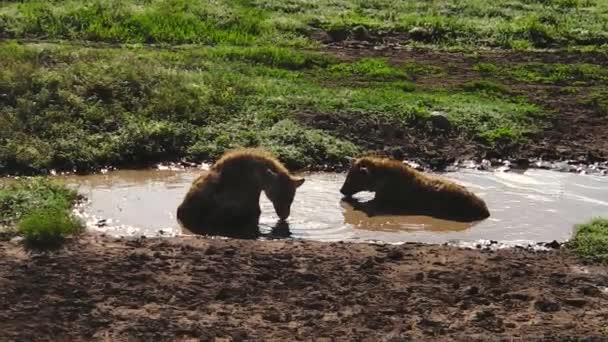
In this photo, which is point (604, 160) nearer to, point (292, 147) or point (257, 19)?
point (292, 147)

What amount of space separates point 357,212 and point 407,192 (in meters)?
0.60

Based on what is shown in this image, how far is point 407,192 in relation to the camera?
11.2m

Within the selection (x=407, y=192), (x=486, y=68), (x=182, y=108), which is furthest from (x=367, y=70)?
(x=407, y=192)

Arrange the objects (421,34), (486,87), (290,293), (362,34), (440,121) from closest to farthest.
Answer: (290,293) → (440,121) → (486,87) → (362,34) → (421,34)

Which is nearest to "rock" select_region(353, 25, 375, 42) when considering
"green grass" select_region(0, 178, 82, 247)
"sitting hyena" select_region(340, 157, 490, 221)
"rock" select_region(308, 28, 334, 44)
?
"rock" select_region(308, 28, 334, 44)

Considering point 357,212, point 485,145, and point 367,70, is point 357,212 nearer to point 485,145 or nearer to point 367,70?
point 485,145

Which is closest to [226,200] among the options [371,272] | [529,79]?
[371,272]

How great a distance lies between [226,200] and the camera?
9.90m

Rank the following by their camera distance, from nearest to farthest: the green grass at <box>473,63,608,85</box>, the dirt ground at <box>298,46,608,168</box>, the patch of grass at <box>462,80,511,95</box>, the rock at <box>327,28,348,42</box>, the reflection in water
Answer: the reflection in water < the dirt ground at <box>298,46,608,168</box> < the patch of grass at <box>462,80,511,95</box> < the green grass at <box>473,63,608,85</box> < the rock at <box>327,28,348,42</box>

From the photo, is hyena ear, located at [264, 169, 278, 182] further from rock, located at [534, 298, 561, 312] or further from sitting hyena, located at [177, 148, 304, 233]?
rock, located at [534, 298, 561, 312]

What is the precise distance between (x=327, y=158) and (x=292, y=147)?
0.43 metres

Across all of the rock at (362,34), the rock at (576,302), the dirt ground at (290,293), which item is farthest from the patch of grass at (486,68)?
the rock at (576,302)

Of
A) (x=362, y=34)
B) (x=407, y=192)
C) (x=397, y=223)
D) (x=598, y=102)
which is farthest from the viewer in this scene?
(x=362, y=34)

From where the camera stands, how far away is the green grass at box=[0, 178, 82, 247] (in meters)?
8.68
